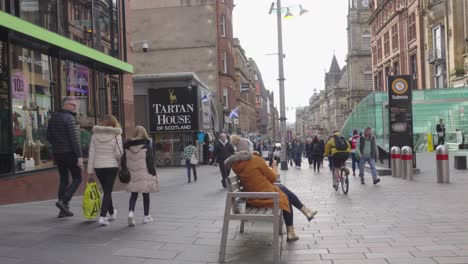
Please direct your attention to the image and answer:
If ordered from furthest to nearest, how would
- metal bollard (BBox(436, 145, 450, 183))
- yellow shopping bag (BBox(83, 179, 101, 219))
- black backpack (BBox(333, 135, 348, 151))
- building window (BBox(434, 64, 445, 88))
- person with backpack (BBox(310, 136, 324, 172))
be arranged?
1. building window (BBox(434, 64, 445, 88))
2. person with backpack (BBox(310, 136, 324, 172))
3. metal bollard (BBox(436, 145, 450, 183))
4. black backpack (BBox(333, 135, 348, 151))
5. yellow shopping bag (BBox(83, 179, 101, 219))

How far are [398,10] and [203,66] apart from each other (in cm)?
2380

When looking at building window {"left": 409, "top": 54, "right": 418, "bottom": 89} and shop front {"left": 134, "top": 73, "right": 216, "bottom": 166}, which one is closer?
shop front {"left": 134, "top": 73, "right": 216, "bottom": 166}

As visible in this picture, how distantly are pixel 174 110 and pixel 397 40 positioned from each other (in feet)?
118

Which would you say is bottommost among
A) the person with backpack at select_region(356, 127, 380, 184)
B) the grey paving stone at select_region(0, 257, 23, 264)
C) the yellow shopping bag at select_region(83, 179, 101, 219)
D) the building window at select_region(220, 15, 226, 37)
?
the grey paving stone at select_region(0, 257, 23, 264)

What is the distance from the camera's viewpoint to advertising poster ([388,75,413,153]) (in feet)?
60.1

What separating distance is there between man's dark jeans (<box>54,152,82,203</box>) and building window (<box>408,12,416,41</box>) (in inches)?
1956

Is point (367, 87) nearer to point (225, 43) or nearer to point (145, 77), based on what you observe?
point (225, 43)

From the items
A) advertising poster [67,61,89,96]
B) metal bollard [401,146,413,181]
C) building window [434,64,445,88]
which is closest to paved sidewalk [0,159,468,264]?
advertising poster [67,61,89,96]

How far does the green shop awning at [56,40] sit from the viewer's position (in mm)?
9391

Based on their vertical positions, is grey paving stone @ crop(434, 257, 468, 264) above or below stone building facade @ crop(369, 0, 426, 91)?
below

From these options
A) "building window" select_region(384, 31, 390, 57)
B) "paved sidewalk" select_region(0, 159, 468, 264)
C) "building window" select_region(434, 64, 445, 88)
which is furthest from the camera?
"building window" select_region(384, 31, 390, 57)

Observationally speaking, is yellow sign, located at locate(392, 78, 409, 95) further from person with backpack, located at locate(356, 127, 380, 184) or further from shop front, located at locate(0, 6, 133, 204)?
shop front, located at locate(0, 6, 133, 204)

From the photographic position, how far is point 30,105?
11.2m

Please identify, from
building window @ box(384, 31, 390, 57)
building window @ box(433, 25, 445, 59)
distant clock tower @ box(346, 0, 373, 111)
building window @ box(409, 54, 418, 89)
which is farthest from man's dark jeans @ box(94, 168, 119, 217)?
distant clock tower @ box(346, 0, 373, 111)
